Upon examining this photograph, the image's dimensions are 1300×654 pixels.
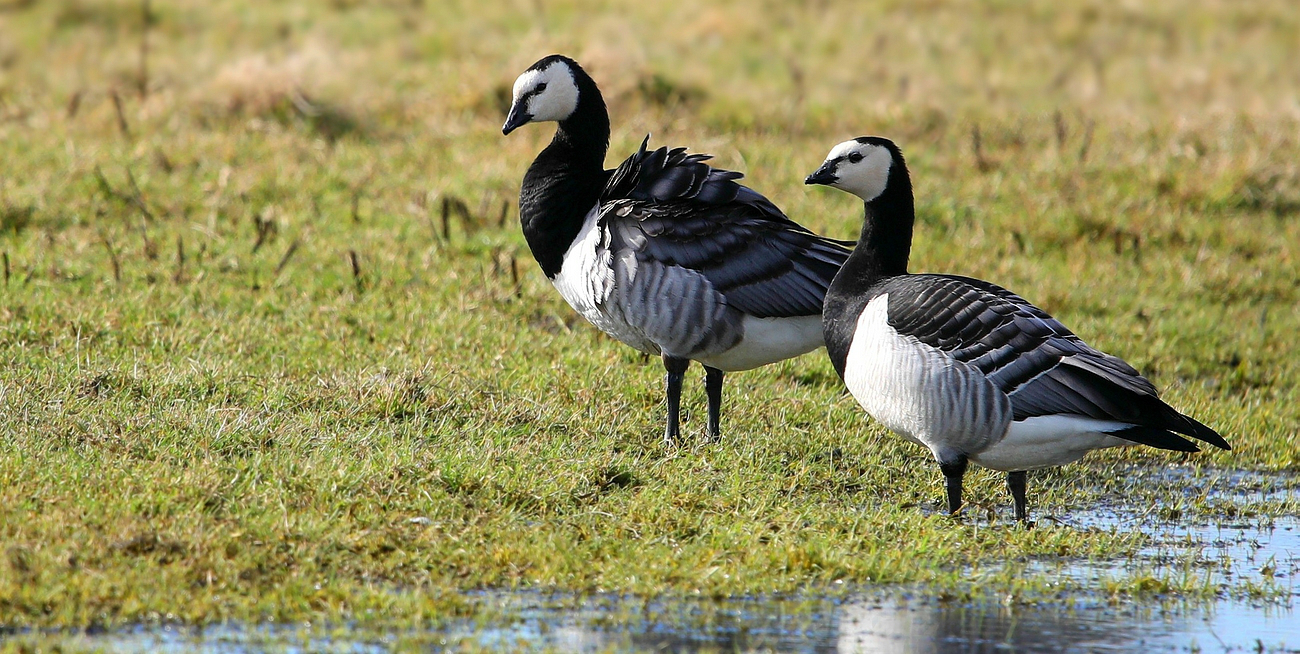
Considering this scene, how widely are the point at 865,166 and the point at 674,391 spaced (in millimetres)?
1523

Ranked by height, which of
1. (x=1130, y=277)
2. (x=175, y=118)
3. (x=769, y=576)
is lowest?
(x=769, y=576)

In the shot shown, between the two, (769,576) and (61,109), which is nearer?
(769,576)

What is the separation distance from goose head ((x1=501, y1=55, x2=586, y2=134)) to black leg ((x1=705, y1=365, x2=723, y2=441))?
1.67m

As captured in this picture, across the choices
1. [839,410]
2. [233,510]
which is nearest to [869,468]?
[839,410]

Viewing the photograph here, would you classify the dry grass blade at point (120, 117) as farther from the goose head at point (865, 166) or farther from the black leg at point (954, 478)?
the black leg at point (954, 478)

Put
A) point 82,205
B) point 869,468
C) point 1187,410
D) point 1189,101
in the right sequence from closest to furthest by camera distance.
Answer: point 869,468, point 1187,410, point 82,205, point 1189,101

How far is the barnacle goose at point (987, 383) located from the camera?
5883 millimetres

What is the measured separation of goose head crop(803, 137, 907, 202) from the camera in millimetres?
6711

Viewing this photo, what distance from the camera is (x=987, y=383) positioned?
6016 mm

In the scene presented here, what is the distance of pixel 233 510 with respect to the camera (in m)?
5.48

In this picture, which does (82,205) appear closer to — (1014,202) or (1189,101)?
(1014,202)

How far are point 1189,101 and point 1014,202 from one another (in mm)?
9111

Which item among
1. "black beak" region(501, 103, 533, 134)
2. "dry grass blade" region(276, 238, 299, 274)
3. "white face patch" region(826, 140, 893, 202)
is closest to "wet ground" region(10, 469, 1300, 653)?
"white face patch" region(826, 140, 893, 202)

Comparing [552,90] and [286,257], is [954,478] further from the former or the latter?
[286,257]
